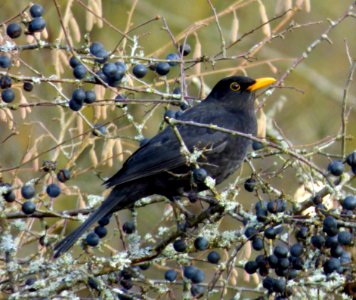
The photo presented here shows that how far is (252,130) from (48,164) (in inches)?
70.8

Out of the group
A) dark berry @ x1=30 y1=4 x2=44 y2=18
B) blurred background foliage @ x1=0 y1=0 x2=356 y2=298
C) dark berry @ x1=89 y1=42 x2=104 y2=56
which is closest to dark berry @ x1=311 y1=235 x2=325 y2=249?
dark berry @ x1=89 y1=42 x2=104 y2=56

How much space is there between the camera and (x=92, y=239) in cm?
464

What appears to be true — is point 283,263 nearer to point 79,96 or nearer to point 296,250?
point 296,250

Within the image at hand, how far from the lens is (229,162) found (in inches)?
218

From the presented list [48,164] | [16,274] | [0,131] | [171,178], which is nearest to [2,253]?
[16,274]

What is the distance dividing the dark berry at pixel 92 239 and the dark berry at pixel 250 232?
807 mm

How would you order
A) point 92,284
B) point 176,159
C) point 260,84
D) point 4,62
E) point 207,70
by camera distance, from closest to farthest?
1. point 92,284
2. point 4,62
3. point 176,159
4. point 260,84
5. point 207,70

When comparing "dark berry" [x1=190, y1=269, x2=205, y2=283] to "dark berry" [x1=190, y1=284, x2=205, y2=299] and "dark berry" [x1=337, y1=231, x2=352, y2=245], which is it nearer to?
"dark berry" [x1=190, y1=284, x2=205, y2=299]

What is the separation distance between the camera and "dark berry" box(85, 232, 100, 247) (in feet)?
15.2

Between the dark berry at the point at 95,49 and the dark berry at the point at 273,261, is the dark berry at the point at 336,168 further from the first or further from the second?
the dark berry at the point at 95,49

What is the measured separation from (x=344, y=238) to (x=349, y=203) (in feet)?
0.67

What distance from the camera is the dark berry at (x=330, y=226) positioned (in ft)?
12.9

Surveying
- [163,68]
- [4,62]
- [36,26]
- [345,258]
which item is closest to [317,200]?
[345,258]

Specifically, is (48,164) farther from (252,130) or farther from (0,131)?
(0,131)
